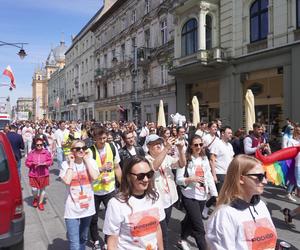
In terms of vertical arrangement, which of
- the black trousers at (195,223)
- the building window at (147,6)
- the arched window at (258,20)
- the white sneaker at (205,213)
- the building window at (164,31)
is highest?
the building window at (147,6)

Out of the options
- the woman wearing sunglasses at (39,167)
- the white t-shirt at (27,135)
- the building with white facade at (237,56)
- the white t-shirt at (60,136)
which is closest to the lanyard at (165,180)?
the woman wearing sunglasses at (39,167)

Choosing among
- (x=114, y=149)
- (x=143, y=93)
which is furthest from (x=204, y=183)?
(x=143, y=93)

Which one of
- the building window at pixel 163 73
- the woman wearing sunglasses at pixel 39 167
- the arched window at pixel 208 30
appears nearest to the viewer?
the woman wearing sunglasses at pixel 39 167

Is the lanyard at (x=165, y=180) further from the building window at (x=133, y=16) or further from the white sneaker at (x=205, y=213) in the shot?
the building window at (x=133, y=16)

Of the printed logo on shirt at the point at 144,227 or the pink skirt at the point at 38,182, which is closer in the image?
the printed logo on shirt at the point at 144,227

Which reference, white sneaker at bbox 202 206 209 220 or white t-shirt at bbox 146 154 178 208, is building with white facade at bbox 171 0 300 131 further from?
white t-shirt at bbox 146 154 178 208

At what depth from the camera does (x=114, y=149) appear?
5406mm

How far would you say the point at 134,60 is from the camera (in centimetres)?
3144

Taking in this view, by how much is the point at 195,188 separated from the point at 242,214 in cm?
257

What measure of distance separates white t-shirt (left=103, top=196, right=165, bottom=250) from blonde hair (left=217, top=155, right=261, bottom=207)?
0.71 metres

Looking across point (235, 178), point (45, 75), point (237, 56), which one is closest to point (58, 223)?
point (235, 178)

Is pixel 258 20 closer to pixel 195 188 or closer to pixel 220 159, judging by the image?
pixel 220 159

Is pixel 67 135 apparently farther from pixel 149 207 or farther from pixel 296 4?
pixel 296 4

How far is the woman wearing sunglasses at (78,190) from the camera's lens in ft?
14.0
